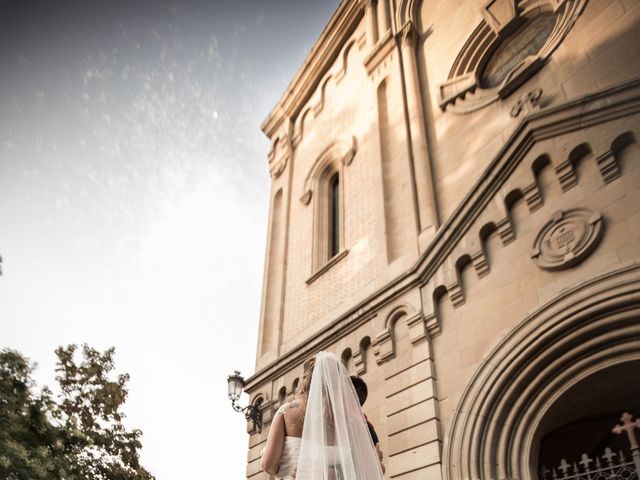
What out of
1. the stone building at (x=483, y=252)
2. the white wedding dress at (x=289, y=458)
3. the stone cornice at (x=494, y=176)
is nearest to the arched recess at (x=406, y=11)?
the stone building at (x=483, y=252)

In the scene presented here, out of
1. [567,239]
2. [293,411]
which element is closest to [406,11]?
[567,239]

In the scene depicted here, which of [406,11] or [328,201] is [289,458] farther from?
[406,11]

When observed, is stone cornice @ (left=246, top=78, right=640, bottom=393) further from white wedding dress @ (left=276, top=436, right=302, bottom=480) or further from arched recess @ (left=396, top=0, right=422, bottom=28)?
arched recess @ (left=396, top=0, right=422, bottom=28)

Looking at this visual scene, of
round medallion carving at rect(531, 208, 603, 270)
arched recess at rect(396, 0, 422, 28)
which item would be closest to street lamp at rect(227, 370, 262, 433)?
round medallion carving at rect(531, 208, 603, 270)

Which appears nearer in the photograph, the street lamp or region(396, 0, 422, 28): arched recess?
the street lamp

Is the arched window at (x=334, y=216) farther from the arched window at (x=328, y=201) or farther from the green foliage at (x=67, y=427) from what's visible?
the green foliage at (x=67, y=427)

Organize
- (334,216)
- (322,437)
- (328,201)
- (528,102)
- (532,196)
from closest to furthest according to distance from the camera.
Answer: (322,437), (532,196), (528,102), (334,216), (328,201)

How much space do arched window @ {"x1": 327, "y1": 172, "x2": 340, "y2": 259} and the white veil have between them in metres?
7.39

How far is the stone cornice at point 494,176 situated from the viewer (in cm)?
610

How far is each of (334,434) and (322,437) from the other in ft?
0.79

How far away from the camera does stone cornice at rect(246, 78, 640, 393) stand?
20.0 feet

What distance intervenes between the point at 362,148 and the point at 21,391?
10.5 meters

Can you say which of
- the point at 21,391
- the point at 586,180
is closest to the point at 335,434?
the point at 586,180

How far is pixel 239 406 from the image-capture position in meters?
10.0
